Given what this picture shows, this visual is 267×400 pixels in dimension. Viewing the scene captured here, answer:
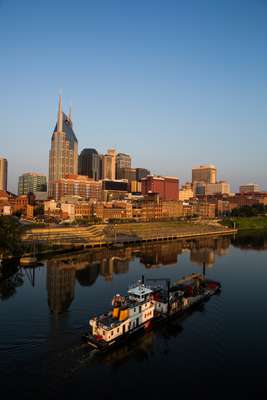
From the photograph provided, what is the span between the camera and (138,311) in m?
33.6

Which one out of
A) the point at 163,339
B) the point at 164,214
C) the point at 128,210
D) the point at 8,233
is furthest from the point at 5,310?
the point at 164,214

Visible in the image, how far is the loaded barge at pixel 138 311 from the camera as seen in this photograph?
2994cm

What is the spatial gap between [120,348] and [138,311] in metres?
4.18

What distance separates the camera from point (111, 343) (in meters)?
29.8

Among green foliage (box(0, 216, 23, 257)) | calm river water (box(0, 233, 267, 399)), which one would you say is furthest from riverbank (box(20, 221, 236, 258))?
calm river water (box(0, 233, 267, 399))

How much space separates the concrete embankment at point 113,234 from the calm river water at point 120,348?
867 inches

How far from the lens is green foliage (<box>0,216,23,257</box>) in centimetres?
6096

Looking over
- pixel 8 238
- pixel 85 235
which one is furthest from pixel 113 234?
pixel 8 238

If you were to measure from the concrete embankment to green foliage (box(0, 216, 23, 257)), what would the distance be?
25.5ft

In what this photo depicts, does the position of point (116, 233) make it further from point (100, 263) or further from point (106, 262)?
point (100, 263)

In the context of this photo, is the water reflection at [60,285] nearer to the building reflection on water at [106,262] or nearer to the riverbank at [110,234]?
the building reflection on water at [106,262]

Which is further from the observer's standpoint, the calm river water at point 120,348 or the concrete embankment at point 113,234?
the concrete embankment at point 113,234

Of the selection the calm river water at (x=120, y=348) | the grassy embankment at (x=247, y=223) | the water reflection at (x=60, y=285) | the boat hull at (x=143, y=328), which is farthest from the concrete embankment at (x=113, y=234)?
the boat hull at (x=143, y=328)

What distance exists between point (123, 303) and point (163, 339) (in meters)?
5.09
